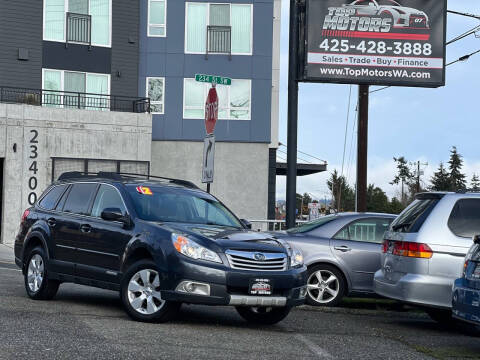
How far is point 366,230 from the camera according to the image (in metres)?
13.9

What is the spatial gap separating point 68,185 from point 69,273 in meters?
1.50

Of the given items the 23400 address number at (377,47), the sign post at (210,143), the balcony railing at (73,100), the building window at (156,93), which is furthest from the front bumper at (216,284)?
the building window at (156,93)

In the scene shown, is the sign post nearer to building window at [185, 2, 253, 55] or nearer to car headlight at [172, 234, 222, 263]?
car headlight at [172, 234, 222, 263]

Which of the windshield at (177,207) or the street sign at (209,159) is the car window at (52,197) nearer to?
the windshield at (177,207)

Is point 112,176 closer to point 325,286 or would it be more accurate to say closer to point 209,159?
point 325,286

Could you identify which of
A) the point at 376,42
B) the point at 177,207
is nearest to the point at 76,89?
the point at 376,42

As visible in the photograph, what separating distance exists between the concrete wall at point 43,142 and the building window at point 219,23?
4.48 meters

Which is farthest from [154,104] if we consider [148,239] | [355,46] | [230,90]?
[148,239]

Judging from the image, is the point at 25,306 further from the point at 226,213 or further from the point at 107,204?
the point at 226,213

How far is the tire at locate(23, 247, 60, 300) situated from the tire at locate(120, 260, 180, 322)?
2.07 metres

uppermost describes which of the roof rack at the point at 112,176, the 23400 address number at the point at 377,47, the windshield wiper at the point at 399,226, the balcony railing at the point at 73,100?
the 23400 address number at the point at 377,47

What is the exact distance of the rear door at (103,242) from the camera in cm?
1106

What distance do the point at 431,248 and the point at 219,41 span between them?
83.1 ft

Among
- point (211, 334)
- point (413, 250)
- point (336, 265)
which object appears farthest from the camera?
point (336, 265)
